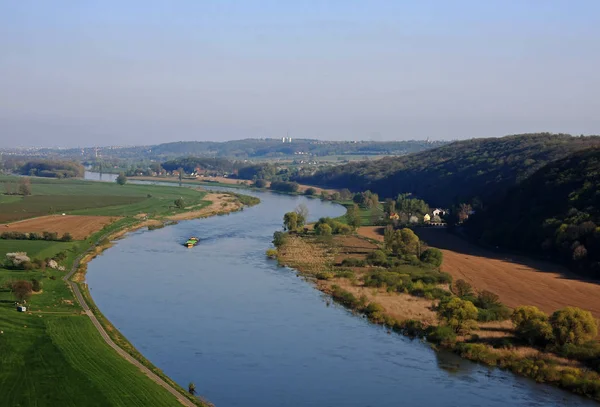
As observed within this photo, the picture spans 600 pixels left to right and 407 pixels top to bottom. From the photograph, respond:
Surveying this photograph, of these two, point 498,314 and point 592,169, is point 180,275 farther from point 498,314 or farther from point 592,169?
point 592,169

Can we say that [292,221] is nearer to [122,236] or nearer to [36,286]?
[122,236]

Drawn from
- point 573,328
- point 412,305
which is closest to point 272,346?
point 412,305

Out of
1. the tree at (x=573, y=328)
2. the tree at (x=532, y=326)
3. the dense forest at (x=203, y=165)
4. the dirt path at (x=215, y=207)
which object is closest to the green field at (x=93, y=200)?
the dirt path at (x=215, y=207)

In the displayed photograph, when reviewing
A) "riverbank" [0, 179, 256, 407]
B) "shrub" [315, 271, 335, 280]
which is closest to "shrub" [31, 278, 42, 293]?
"riverbank" [0, 179, 256, 407]

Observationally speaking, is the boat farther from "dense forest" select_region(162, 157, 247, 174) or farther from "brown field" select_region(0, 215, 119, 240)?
"dense forest" select_region(162, 157, 247, 174)

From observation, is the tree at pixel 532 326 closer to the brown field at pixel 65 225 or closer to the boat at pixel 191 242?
the boat at pixel 191 242

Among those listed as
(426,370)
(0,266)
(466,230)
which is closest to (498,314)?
(426,370)
